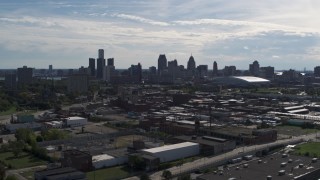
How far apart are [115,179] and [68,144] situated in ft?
17.8

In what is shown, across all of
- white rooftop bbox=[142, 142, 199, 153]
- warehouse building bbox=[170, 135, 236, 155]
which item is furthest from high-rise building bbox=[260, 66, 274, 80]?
white rooftop bbox=[142, 142, 199, 153]

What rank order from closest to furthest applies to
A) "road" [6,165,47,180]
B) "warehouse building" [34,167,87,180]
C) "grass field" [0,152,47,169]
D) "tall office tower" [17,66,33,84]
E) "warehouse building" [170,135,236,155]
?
"warehouse building" [34,167,87,180] < "road" [6,165,47,180] < "grass field" [0,152,47,169] < "warehouse building" [170,135,236,155] < "tall office tower" [17,66,33,84]

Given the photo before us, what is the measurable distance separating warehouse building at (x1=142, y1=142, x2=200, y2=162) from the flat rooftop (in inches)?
110

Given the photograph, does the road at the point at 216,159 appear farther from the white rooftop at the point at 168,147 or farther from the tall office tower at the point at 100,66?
the tall office tower at the point at 100,66

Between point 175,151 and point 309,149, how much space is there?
→ 524cm

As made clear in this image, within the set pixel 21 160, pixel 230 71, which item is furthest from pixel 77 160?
pixel 230 71

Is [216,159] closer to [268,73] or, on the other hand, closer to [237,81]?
[237,81]

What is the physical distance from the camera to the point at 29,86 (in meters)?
45.8

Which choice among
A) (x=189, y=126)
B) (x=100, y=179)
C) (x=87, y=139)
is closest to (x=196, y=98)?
(x=189, y=126)

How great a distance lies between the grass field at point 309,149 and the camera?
15144 millimetres

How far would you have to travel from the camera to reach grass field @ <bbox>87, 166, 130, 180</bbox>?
1240cm

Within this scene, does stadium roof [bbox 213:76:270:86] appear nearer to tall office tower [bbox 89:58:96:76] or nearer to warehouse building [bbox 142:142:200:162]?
tall office tower [bbox 89:58:96:76]

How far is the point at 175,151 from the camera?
14633mm

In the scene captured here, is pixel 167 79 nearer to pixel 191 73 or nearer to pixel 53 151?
pixel 191 73
